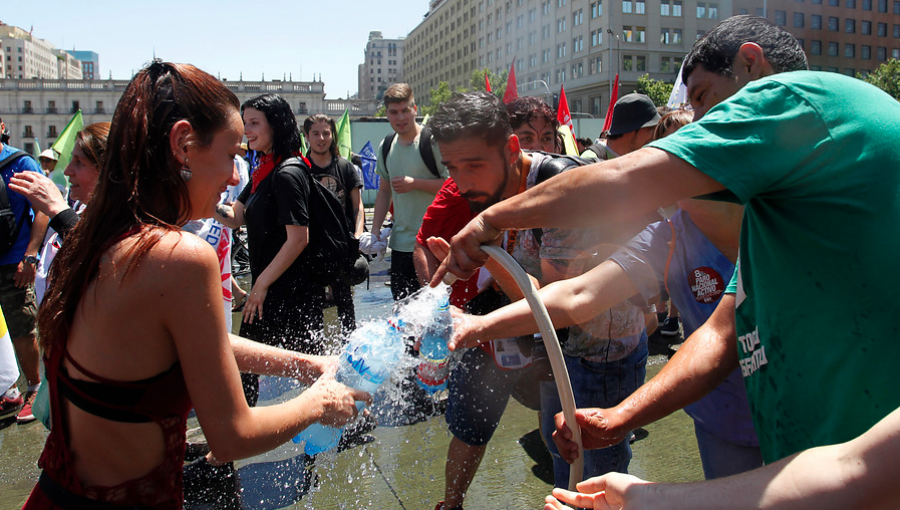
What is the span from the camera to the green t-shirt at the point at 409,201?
5246 millimetres

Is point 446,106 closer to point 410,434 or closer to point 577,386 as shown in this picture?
point 577,386

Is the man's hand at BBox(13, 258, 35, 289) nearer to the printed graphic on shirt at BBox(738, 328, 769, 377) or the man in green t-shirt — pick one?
the man in green t-shirt

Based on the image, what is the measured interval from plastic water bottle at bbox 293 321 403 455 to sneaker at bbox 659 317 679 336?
14.8ft

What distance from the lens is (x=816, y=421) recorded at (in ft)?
4.22

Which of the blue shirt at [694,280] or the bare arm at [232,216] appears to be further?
the bare arm at [232,216]

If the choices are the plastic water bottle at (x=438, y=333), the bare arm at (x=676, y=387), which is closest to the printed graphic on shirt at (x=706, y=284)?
the bare arm at (x=676, y=387)

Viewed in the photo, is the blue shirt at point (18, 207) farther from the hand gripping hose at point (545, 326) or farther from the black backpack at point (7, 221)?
the hand gripping hose at point (545, 326)

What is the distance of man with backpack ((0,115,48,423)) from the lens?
4512 mm

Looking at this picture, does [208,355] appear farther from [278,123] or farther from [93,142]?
[278,123]

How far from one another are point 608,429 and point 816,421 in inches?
24.3

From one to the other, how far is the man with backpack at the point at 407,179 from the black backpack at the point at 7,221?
2.85m

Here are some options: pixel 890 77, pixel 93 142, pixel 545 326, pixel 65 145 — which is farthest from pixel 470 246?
pixel 890 77

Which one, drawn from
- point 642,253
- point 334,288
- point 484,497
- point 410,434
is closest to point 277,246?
point 334,288

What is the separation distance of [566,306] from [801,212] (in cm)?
110
